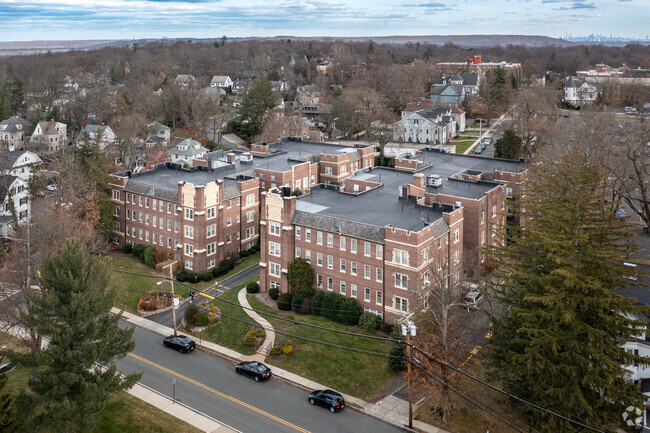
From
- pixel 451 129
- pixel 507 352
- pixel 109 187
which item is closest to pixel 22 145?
pixel 109 187

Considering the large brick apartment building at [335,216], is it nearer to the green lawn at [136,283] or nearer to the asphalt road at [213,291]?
the green lawn at [136,283]

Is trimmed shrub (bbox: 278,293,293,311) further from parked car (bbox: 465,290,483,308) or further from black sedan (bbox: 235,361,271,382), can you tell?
parked car (bbox: 465,290,483,308)

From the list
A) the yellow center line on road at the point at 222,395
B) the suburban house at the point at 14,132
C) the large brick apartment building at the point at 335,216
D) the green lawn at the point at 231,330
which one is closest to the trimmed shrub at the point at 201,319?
the green lawn at the point at 231,330

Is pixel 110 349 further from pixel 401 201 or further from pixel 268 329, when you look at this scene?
pixel 401 201

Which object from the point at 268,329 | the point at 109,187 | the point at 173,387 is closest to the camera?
the point at 173,387

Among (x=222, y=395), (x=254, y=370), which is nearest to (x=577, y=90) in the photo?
(x=254, y=370)

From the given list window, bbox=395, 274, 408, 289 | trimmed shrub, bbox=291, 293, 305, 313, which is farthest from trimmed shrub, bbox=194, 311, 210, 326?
window, bbox=395, 274, 408, 289
